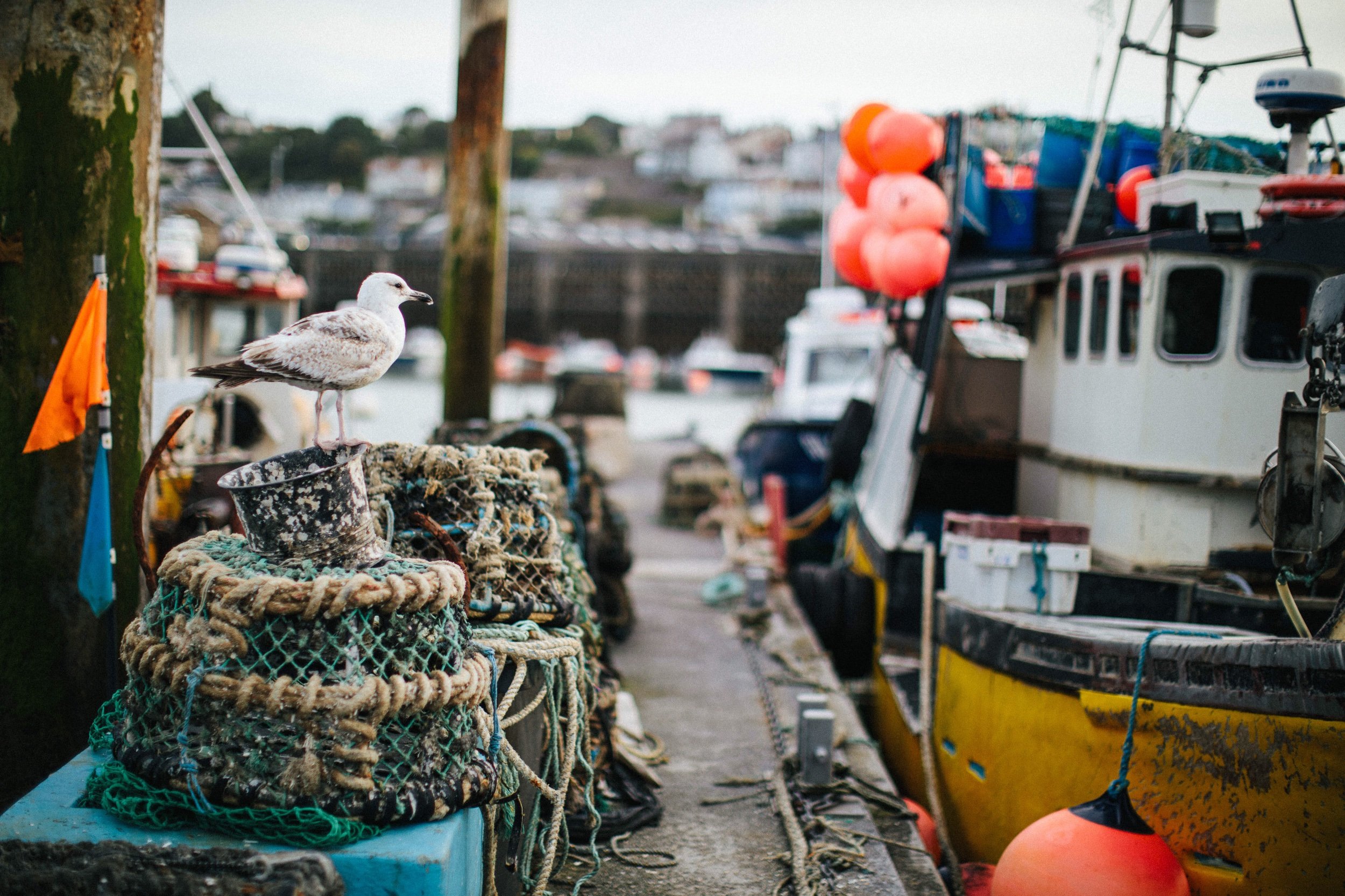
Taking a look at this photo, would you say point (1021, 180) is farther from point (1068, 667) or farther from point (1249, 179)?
point (1068, 667)

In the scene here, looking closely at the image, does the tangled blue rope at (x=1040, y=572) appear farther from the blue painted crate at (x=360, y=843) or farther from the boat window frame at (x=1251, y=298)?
the blue painted crate at (x=360, y=843)

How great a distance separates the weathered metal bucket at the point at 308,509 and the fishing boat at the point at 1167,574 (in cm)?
296

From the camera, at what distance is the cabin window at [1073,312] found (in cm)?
655

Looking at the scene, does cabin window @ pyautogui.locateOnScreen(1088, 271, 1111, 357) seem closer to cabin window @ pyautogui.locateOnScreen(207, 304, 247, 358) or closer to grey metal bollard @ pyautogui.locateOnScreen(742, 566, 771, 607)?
grey metal bollard @ pyautogui.locateOnScreen(742, 566, 771, 607)

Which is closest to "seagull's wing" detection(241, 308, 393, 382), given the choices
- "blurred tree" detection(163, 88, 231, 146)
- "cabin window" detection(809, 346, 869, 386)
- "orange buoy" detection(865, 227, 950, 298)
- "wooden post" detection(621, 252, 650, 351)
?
"orange buoy" detection(865, 227, 950, 298)

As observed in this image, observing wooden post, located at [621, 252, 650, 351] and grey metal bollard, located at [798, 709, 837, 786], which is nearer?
grey metal bollard, located at [798, 709, 837, 786]

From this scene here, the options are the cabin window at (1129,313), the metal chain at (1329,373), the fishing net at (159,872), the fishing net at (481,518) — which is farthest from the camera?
the cabin window at (1129,313)

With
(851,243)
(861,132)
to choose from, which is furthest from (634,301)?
Answer: (861,132)

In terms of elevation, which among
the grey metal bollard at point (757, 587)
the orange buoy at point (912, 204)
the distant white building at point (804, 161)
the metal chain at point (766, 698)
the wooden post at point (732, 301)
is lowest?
the metal chain at point (766, 698)

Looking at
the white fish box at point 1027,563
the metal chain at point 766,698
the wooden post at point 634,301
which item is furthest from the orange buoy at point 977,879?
the wooden post at point 634,301

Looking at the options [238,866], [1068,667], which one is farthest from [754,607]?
[238,866]

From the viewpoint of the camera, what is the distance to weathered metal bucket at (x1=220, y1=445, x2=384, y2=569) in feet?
8.43

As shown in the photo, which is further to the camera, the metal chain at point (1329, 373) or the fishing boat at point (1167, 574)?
the metal chain at point (1329, 373)

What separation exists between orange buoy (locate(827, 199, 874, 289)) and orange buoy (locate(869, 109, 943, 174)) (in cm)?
70
